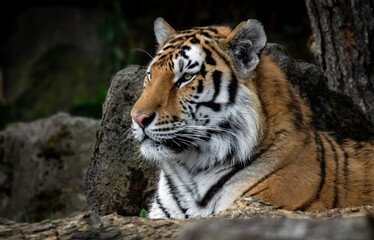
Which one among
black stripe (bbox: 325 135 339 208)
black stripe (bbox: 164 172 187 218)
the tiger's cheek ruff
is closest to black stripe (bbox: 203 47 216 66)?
the tiger's cheek ruff

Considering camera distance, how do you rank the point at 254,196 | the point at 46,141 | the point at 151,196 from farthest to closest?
the point at 46,141
the point at 151,196
the point at 254,196

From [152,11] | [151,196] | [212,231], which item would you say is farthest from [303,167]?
[152,11]

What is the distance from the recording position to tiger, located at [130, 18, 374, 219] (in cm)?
467

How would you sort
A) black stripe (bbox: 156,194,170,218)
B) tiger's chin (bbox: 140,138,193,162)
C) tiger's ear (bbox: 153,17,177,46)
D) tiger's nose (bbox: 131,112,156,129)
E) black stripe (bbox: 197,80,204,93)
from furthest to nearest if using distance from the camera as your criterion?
tiger's ear (bbox: 153,17,177,46), black stripe (bbox: 156,194,170,218), black stripe (bbox: 197,80,204,93), tiger's chin (bbox: 140,138,193,162), tiger's nose (bbox: 131,112,156,129)

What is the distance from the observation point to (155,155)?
15.6 ft

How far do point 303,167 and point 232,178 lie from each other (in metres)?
0.38

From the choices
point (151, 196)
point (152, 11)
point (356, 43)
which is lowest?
point (151, 196)

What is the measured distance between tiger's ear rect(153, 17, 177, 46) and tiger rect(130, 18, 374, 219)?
356 millimetres

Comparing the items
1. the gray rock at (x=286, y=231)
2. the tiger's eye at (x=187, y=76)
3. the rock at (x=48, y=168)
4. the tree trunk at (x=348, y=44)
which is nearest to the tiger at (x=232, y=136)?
the tiger's eye at (x=187, y=76)

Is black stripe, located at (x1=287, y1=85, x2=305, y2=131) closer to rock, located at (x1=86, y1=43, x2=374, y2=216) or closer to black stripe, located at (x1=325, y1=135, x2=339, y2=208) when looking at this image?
black stripe, located at (x1=325, y1=135, x2=339, y2=208)

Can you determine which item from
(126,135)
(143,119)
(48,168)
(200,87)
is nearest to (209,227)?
(143,119)

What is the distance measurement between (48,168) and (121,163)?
1.91m

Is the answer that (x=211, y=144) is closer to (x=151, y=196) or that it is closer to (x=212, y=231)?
(x=151, y=196)

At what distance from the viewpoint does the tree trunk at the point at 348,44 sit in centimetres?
645
